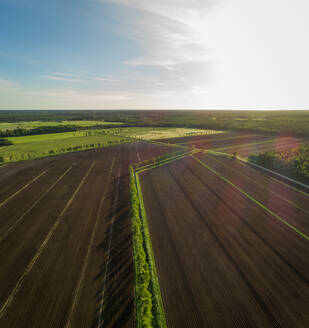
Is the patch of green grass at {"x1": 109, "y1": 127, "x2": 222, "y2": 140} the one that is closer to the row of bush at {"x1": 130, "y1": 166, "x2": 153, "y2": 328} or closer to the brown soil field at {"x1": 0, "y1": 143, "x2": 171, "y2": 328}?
the brown soil field at {"x1": 0, "y1": 143, "x2": 171, "y2": 328}

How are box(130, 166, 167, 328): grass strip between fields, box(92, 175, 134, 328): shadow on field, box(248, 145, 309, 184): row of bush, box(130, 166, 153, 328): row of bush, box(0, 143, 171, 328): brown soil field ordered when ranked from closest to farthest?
box(130, 166, 153, 328): row of bush
box(130, 166, 167, 328): grass strip between fields
box(92, 175, 134, 328): shadow on field
box(0, 143, 171, 328): brown soil field
box(248, 145, 309, 184): row of bush

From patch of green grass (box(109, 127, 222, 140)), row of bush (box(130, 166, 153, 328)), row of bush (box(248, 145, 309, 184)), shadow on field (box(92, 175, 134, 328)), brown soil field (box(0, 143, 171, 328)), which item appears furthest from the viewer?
patch of green grass (box(109, 127, 222, 140))

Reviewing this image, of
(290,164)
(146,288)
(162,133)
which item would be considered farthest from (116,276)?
(162,133)

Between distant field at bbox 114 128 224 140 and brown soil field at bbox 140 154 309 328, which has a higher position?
distant field at bbox 114 128 224 140

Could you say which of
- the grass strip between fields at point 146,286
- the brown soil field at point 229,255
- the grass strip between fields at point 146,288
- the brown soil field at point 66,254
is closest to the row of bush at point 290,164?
the brown soil field at point 229,255

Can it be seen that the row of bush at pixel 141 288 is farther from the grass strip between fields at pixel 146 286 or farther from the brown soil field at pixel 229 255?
the brown soil field at pixel 229 255

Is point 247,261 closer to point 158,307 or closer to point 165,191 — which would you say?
point 158,307

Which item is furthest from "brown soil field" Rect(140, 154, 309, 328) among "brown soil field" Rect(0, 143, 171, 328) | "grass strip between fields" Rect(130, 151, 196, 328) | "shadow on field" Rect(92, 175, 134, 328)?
"brown soil field" Rect(0, 143, 171, 328)

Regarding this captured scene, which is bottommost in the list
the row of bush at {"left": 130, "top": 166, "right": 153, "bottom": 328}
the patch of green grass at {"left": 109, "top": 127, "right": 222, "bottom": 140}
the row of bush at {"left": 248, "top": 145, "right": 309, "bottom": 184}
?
the row of bush at {"left": 130, "top": 166, "right": 153, "bottom": 328}
